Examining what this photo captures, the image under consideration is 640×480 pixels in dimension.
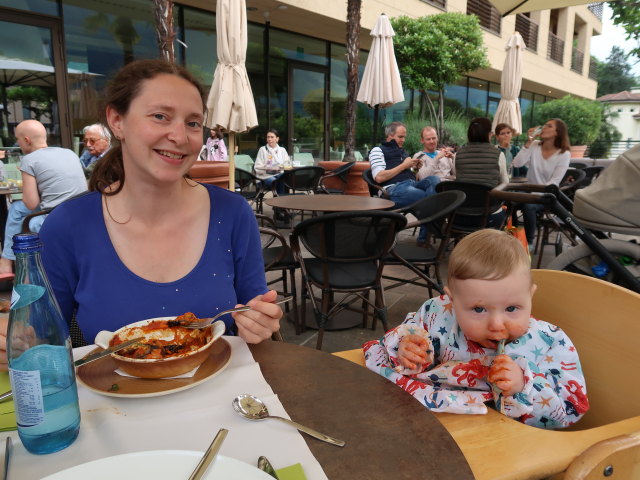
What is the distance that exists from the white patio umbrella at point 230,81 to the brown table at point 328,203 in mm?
1360

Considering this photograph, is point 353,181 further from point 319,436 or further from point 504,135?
point 319,436

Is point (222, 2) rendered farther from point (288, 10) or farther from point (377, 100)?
point (288, 10)

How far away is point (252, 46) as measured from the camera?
1044cm

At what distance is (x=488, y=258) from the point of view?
121cm

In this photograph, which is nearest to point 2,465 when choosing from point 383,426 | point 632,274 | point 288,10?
point 383,426

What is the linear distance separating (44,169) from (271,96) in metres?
7.22

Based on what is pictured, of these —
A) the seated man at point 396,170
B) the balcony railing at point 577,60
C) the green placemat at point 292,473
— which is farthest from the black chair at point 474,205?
the balcony railing at point 577,60

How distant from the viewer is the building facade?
6.88m

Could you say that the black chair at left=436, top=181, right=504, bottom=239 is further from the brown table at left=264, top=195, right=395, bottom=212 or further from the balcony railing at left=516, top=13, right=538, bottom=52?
the balcony railing at left=516, top=13, right=538, bottom=52

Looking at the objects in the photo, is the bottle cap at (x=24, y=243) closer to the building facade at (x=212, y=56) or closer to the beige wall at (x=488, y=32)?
the building facade at (x=212, y=56)

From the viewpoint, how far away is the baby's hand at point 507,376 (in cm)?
104

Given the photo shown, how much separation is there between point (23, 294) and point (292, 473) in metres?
0.53

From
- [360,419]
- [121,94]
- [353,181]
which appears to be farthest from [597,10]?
[360,419]

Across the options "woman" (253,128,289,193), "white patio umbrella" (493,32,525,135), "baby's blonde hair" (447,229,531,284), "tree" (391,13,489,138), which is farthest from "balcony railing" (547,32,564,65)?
"baby's blonde hair" (447,229,531,284)
